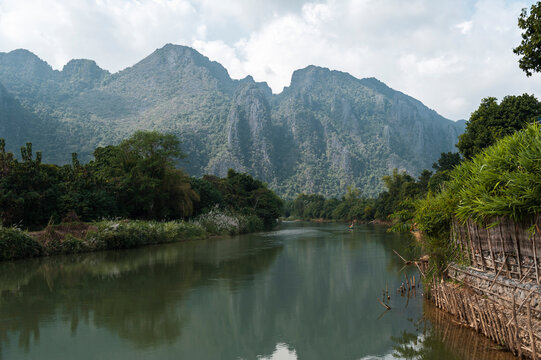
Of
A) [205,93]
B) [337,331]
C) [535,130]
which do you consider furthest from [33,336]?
Result: [205,93]

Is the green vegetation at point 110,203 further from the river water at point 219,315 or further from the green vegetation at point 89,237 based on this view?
the river water at point 219,315

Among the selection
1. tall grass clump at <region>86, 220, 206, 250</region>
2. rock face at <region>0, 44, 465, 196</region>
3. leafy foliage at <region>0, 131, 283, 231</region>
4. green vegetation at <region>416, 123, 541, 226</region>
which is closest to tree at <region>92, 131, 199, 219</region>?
leafy foliage at <region>0, 131, 283, 231</region>

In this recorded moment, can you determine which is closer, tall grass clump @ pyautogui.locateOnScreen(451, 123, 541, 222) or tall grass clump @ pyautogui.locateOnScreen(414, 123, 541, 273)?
tall grass clump @ pyautogui.locateOnScreen(451, 123, 541, 222)

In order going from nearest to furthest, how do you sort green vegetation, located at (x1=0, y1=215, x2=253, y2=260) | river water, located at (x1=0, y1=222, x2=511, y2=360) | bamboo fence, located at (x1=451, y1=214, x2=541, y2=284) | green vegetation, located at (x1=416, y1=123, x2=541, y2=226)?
bamboo fence, located at (x1=451, y1=214, x2=541, y2=284) < green vegetation, located at (x1=416, y1=123, x2=541, y2=226) < river water, located at (x1=0, y1=222, x2=511, y2=360) < green vegetation, located at (x1=0, y1=215, x2=253, y2=260)

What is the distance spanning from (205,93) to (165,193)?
521 ft

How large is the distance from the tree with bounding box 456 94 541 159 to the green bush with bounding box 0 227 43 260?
30.4 m

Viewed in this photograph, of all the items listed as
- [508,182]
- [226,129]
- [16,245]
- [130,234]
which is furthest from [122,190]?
[226,129]

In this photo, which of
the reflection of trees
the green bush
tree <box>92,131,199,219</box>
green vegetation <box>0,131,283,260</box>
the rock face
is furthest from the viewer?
the rock face

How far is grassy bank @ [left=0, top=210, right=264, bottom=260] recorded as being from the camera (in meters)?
21.9

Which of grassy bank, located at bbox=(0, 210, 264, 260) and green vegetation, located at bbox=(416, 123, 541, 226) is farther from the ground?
green vegetation, located at bbox=(416, 123, 541, 226)

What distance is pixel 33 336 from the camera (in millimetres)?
9516

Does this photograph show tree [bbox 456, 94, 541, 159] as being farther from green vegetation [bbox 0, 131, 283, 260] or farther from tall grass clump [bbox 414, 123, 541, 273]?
green vegetation [bbox 0, 131, 283, 260]

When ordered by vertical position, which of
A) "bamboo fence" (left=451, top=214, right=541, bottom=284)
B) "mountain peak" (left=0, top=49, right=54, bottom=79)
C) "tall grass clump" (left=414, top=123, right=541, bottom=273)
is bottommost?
"bamboo fence" (left=451, top=214, right=541, bottom=284)

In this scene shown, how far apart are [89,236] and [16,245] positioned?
5.09 metres
